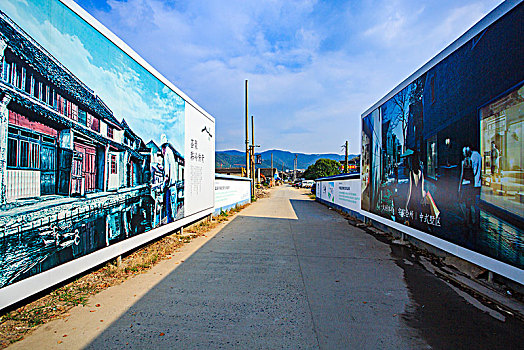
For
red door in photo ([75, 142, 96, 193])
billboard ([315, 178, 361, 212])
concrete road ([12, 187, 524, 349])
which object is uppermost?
red door in photo ([75, 142, 96, 193])

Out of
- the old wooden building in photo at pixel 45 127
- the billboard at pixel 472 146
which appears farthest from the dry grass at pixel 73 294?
the billboard at pixel 472 146

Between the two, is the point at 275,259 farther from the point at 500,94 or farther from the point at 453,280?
the point at 500,94

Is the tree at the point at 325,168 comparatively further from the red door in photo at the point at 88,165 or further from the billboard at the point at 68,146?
the red door in photo at the point at 88,165

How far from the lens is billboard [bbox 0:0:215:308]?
2799 millimetres

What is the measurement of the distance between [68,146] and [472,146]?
16.6 ft

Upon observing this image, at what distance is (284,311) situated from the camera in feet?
11.5

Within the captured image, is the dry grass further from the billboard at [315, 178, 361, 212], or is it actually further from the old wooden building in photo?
the billboard at [315, 178, 361, 212]

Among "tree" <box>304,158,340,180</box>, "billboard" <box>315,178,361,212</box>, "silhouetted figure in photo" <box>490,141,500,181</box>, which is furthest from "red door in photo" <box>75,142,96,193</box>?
"tree" <box>304,158,340,180</box>

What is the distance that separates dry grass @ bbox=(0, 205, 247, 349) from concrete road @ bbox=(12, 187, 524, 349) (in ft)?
0.52

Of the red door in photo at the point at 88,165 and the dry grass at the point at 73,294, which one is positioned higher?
the red door in photo at the point at 88,165

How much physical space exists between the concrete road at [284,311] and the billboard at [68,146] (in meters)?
0.67

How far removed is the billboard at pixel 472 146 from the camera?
3.34 meters

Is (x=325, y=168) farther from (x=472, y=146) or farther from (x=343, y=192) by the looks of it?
(x=472, y=146)

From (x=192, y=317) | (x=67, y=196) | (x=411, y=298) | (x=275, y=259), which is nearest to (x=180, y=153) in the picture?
(x=275, y=259)
